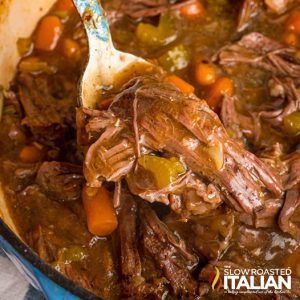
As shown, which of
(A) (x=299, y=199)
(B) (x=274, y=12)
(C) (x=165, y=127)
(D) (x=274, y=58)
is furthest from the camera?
(B) (x=274, y=12)

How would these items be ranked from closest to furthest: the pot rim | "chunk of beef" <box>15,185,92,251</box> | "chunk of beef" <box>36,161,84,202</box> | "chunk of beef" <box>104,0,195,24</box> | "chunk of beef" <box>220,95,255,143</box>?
the pot rim < "chunk of beef" <box>15,185,92,251</box> < "chunk of beef" <box>36,161,84,202</box> < "chunk of beef" <box>220,95,255,143</box> < "chunk of beef" <box>104,0,195,24</box>

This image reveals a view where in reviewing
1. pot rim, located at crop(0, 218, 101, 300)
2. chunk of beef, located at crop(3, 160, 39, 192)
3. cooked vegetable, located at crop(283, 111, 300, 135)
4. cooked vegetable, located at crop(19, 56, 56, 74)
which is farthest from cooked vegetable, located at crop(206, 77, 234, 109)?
pot rim, located at crop(0, 218, 101, 300)

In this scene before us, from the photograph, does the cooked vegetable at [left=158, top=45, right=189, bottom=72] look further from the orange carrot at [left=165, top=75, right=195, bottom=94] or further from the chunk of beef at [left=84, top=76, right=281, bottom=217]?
the chunk of beef at [left=84, top=76, right=281, bottom=217]

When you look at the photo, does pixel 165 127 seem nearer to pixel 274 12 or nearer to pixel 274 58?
pixel 274 58

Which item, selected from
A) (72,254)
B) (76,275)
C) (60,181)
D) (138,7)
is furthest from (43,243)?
(138,7)

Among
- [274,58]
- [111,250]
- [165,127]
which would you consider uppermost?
→ [165,127]

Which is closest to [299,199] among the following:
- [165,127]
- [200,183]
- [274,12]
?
[200,183]

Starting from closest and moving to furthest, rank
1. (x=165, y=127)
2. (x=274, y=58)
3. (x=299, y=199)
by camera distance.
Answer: (x=165, y=127)
(x=299, y=199)
(x=274, y=58)
